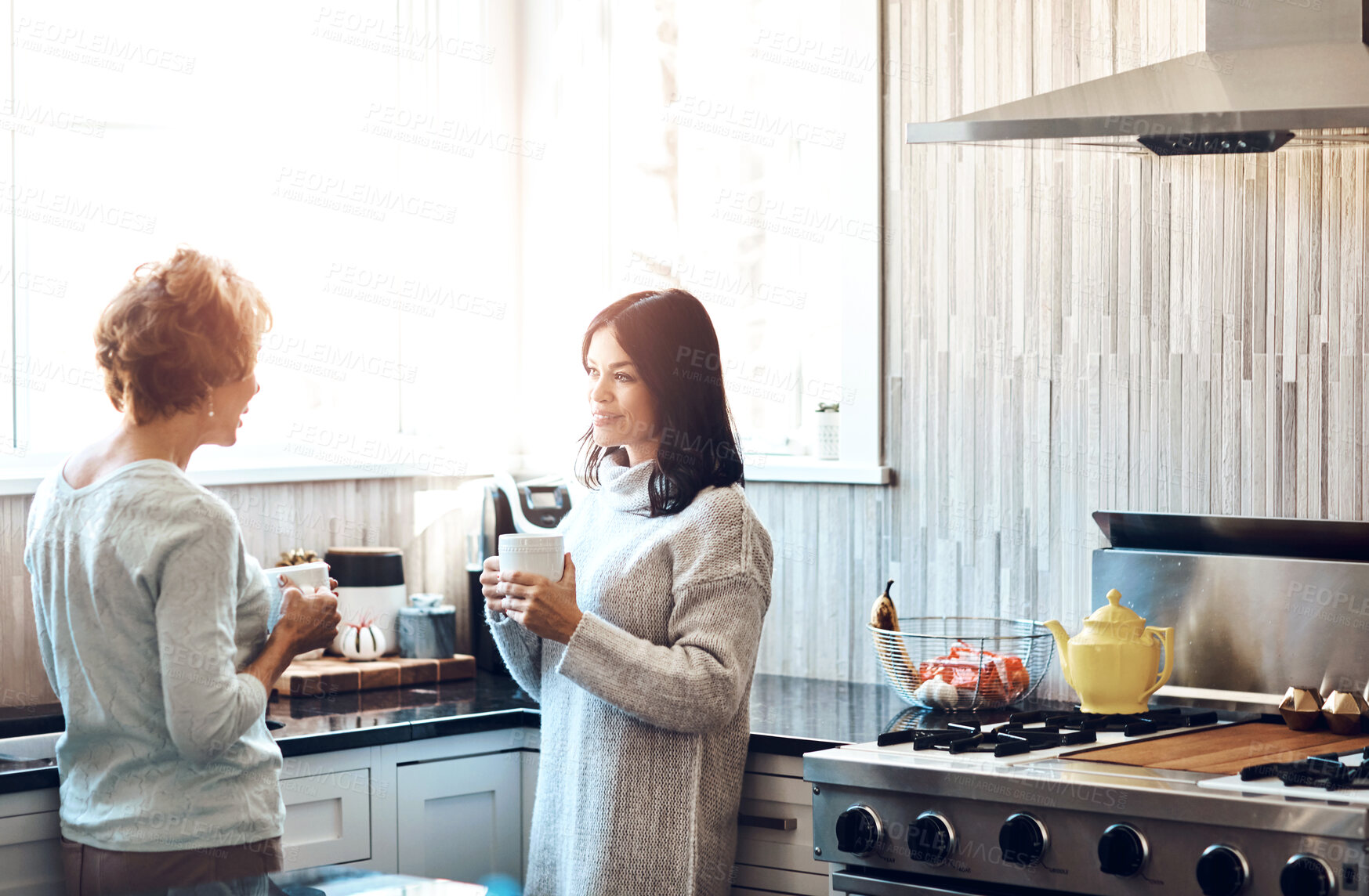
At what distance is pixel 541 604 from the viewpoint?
1.97 meters

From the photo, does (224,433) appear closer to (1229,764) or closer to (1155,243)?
(1229,764)

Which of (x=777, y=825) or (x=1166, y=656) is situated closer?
(x=777, y=825)

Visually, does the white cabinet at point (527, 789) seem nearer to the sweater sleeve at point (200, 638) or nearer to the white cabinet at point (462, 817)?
the white cabinet at point (462, 817)

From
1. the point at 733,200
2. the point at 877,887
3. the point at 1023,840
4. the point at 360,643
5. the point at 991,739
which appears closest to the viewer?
the point at 1023,840

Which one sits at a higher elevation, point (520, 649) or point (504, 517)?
point (504, 517)

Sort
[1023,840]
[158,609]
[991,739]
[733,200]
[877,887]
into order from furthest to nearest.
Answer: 1. [733,200]
2. [991,739]
3. [877,887]
4. [1023,840]
5. [158,609]

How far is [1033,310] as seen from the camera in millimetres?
2689

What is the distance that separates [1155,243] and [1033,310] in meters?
0.25

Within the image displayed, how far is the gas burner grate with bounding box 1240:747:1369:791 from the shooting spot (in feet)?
6.03

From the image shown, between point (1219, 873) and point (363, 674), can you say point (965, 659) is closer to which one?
point (1219, 873)

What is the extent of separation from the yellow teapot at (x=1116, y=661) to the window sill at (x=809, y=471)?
574mm

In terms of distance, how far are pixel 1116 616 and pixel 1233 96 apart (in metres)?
0.84

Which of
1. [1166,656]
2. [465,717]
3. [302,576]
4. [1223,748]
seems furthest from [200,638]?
[1166,656]

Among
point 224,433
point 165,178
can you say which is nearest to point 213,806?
point 224,433
